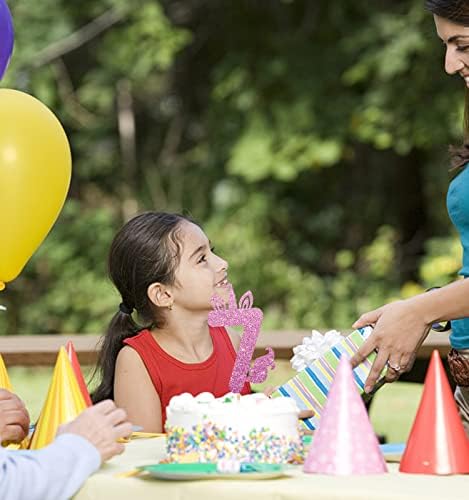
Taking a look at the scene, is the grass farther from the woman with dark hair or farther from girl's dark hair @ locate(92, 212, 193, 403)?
the woman with dark hair

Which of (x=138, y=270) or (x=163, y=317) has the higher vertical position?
(x=138, y=270)

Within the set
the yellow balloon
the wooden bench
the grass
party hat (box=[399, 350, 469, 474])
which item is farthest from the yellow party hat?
the grass

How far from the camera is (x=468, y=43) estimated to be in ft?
7.84

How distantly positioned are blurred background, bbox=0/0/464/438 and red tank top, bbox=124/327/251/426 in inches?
247

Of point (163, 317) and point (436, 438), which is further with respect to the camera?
point (163, 317)

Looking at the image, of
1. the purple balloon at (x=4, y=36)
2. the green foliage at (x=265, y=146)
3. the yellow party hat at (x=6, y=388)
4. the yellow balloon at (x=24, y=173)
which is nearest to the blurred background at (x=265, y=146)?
the green foliage at (x=265, y=146)

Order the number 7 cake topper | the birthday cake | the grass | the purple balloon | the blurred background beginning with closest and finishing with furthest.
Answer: the birthday cake
the number 7 cake topper
the purple balloon
the grass
the blurred background

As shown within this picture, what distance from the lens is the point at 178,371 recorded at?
2.99 metres

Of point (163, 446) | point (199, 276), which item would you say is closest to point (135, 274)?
point (199, 276)

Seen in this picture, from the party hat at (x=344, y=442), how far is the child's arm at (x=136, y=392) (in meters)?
0.96

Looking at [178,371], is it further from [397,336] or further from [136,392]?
[397,336]

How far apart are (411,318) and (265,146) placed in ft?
24.8

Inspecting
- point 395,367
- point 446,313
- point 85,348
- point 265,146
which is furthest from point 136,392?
point 265,146

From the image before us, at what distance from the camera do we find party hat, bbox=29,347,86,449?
220 cm
